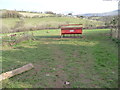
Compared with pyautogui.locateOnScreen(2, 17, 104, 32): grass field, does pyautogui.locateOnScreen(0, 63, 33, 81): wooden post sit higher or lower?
lower

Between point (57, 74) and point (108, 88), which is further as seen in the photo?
point (57, 74)

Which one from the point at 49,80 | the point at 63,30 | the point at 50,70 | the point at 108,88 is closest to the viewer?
the point at 108,88

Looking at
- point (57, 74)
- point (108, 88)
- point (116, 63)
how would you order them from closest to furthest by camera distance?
point (108, 88) < point (57, 74) < point (116, 63)

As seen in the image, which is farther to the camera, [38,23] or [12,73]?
[38,23]

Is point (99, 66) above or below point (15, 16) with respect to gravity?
below

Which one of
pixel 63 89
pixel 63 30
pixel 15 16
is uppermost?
pixel 15 16

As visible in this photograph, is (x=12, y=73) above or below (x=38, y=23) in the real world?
below

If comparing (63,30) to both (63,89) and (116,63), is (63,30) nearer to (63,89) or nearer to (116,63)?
(116,63)

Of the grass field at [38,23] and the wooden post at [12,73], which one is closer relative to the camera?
the wooden post at [12,73]

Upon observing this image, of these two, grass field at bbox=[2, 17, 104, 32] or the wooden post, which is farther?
grass field at bbox=[2, 17, 104, 32]

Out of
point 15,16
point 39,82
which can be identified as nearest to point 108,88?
point 39,82

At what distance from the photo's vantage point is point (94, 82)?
3658mm

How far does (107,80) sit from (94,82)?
→ 0.46 m

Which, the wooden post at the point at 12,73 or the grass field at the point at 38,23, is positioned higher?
the grass field at the point at 38,23
